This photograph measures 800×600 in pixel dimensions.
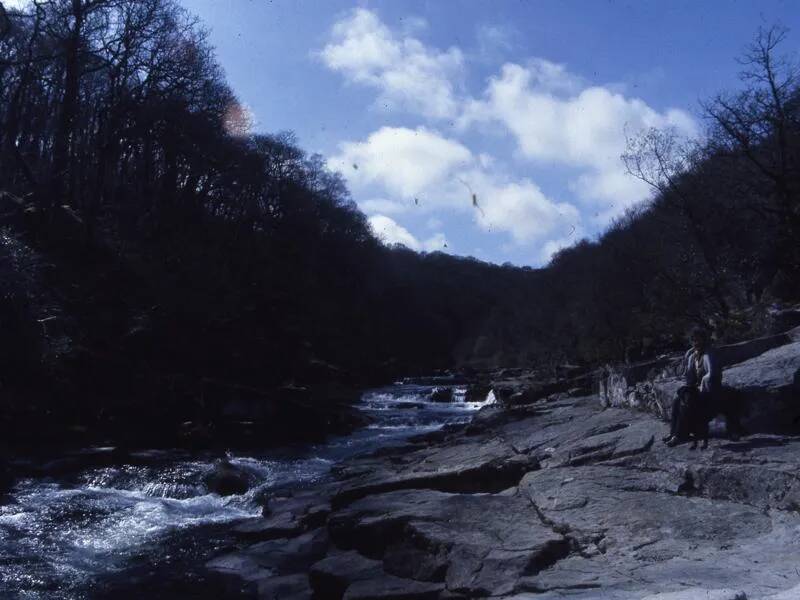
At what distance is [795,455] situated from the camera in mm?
8039

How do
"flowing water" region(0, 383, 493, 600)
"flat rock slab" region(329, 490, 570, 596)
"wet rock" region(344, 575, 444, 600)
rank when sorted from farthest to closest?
"flowing water" region(0, 383, 493, 600) < "wet rock" region(344, 575, 444, 600) < "flat rock slab" region(329, 490, 570, 596)

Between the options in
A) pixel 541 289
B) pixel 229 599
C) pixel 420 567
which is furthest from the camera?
pixel 541 289

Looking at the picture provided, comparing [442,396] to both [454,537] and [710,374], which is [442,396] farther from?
[454,537]

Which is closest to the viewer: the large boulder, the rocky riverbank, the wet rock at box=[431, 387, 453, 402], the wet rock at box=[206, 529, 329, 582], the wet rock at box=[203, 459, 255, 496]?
the rocky riverbank

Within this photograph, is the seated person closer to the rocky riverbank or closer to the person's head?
the person's head

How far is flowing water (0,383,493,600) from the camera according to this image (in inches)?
374

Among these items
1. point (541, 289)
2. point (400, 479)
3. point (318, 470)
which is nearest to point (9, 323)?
point (318, 470)

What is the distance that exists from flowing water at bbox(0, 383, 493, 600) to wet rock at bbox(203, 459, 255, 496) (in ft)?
0.60

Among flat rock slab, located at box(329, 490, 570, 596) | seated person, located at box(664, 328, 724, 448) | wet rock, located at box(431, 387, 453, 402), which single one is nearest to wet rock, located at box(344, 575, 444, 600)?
flat rock slab, located at box(329, 490, 570, 596)

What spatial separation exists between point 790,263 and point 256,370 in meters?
17.4

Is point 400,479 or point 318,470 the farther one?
point 318,470

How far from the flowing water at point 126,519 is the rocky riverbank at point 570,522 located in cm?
94

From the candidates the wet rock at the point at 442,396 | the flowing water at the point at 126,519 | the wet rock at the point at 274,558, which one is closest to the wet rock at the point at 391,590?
the wet rock at the point at 274,558

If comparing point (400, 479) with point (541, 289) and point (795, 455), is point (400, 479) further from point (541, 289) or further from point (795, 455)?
point (541, 289)
